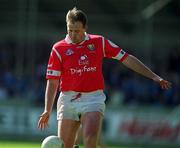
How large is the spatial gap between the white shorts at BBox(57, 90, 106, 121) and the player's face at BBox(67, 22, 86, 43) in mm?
735

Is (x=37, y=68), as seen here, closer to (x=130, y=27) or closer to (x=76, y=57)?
(x=130, y=27)

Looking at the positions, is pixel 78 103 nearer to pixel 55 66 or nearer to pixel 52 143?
pixel 55 66

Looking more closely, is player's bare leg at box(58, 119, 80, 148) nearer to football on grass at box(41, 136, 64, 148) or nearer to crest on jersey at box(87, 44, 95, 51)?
football on grass at box(41, 136, 64, 148)

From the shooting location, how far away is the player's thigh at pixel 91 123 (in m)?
10.6

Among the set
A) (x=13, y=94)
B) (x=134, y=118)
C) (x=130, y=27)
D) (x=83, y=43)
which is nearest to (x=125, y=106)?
(x=134, y=118)

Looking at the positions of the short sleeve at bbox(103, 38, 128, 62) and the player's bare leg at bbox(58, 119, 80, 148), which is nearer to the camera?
the player's bare leg at bbox(58, 119, 80, 148)

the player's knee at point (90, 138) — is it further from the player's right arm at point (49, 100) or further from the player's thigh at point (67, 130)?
the player's right arm at point (49, 100)

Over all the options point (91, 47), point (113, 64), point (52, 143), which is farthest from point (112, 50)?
point (113, 64)

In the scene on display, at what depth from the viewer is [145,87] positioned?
971 inches

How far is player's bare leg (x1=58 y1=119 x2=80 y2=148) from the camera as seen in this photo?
36.0 ft

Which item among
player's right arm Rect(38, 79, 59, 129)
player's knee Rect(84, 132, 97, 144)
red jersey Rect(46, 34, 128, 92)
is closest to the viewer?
player's knee Rect(84, 132, 97, 144)

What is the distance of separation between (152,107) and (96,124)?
12.9m

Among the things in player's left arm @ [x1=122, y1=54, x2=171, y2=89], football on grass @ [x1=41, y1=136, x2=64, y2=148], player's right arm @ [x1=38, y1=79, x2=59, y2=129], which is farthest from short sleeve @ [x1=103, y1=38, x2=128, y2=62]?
football on grass @ [x1=41, y1=136, x2=64, y2=148]

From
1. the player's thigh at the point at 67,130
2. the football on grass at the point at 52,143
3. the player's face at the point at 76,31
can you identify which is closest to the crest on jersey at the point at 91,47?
the player's face at the point at 76,31
